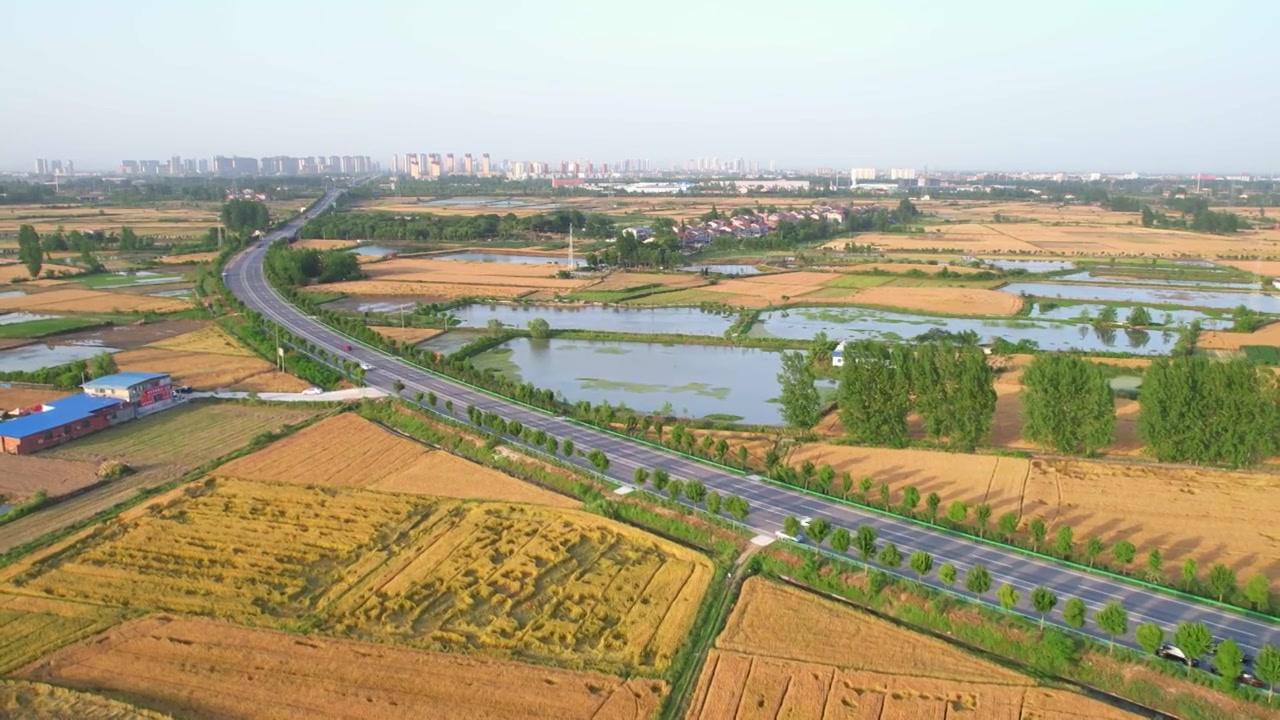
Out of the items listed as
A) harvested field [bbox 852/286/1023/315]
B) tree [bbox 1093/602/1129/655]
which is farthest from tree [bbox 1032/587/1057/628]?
harvested field [bbox 852/286/1023/315]

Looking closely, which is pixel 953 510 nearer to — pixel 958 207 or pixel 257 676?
pixel 257 676

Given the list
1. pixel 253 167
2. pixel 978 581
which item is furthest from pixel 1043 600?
pixel 253 167

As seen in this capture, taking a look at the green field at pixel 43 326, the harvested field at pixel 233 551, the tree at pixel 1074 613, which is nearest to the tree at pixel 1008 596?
the tree at pixel 1074 613

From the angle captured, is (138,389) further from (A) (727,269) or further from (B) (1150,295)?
(B) (1150,295)

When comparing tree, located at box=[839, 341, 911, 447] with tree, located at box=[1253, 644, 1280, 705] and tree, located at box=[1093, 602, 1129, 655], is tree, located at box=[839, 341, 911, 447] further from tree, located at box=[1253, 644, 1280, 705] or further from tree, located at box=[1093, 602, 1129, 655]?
tree, located at box=[1253, 644, 1280, 705]

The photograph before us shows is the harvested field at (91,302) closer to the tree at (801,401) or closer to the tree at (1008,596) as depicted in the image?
the tree at (801,401)

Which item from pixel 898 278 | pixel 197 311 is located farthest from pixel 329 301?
pixel 898 278
